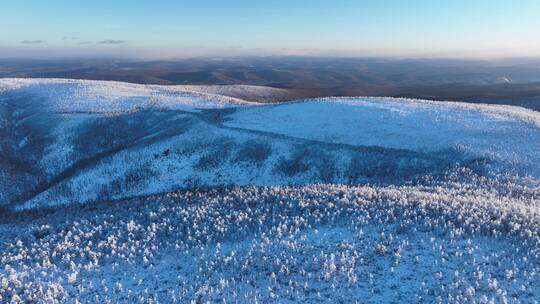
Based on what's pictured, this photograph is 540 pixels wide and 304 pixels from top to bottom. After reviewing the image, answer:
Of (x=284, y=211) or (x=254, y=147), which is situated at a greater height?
(x=284, y=211)

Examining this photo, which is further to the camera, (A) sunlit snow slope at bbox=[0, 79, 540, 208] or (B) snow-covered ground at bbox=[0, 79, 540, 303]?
(A) sunlit snow slope at bbox=[0, 79, 540, 208]

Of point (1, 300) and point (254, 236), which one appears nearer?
point (1, 300)

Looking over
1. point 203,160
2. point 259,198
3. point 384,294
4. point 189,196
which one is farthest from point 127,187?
point 384,294

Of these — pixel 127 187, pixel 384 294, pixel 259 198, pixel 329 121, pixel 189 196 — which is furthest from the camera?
pixel 329 121

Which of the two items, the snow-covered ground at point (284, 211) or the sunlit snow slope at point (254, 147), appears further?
the sunlit snow slope at point (254, 147)

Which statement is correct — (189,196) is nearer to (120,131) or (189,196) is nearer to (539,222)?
(539,222)

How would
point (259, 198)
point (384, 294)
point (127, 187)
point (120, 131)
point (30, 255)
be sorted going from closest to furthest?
point (384, 294) < point (30, 255) < point (259, 198) < point (127, 187) < point (120, 131)

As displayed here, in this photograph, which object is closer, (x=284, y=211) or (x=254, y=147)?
(x=284, y=211)

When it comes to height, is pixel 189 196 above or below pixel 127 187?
above
